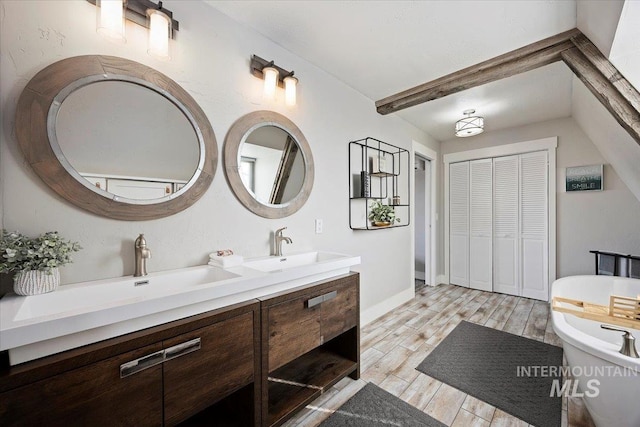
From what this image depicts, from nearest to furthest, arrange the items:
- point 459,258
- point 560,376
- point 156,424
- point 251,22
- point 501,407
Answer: point 156,424 < point 501,407 < point 251,22 < point 560,376 < point 459,258

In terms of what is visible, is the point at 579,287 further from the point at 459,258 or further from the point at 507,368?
the point at 459,258

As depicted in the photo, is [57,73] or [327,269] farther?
[327,269]

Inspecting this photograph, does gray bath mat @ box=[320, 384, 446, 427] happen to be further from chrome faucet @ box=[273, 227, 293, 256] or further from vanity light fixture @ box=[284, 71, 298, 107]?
vanity light fixture @ box=[284, 71, 298, 107]

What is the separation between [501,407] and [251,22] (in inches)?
116

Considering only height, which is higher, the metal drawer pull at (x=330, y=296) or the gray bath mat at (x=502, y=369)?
the metal drawer pull at (x=330, y=296)

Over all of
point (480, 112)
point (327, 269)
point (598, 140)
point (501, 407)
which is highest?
point (480, 112)

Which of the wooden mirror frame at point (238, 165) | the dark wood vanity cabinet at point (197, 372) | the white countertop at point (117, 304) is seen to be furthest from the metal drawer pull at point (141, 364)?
the wooden mirror frame at point (238, 165)

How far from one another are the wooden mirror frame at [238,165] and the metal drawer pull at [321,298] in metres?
0.68

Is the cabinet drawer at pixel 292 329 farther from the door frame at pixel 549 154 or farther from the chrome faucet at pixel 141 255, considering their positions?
the door frame at pixel 549 154

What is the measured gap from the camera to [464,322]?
2814 millimetres

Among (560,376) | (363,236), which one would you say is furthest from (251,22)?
(560,376)

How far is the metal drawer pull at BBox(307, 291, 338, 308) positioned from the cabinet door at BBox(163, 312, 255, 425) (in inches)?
15.0

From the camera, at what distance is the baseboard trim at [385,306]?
2.73 m

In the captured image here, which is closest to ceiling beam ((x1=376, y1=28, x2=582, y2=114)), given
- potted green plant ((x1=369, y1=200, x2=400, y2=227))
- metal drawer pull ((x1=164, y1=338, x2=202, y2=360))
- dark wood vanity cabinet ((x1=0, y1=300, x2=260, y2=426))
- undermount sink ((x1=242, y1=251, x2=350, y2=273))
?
potted green plant ((x1=369, y1=200, x2=400, y2=227))
